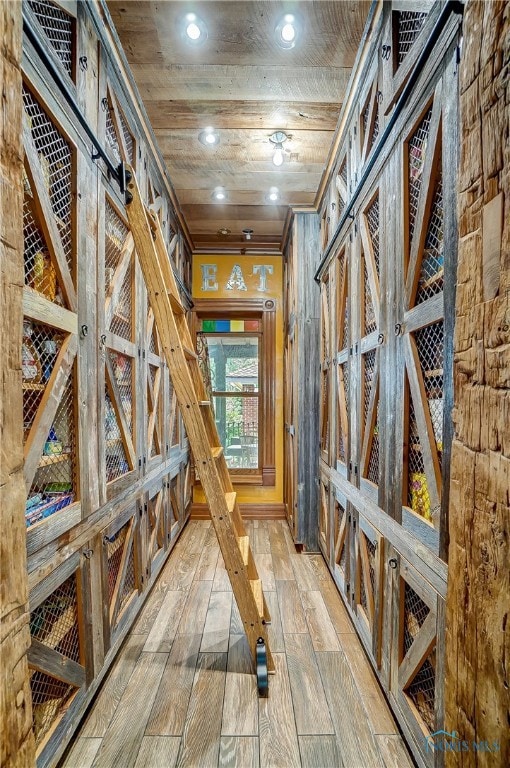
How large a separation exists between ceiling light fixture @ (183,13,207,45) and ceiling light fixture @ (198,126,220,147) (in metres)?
0.62

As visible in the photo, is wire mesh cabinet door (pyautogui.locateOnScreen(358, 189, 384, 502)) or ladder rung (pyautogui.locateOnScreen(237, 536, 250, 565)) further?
ladder rung (pyautogui.locateOnScreen(237, 536, 250, 565))

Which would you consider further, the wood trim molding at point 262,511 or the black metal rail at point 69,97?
the wood trim molding at point 262,511

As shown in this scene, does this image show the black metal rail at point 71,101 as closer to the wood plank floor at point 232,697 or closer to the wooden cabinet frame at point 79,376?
the wooden cabinet frame at point 79,376

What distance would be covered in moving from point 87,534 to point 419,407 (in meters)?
1.36

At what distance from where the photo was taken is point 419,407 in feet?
4.12

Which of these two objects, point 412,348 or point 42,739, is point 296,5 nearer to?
point 412,348

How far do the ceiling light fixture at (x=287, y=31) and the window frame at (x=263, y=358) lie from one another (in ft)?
8.67

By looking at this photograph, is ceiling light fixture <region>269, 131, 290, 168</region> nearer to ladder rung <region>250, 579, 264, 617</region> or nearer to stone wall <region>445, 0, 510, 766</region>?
stone wall <region>445, 0, 510, 766</region>

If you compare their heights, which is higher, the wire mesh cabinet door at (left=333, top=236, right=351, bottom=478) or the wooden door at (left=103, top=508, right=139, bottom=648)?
the wire mesh cabinet door at (left=333, top=236, right=351, bottom=478)

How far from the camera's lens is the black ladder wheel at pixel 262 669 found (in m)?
1.59

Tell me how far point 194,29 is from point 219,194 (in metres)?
1.46

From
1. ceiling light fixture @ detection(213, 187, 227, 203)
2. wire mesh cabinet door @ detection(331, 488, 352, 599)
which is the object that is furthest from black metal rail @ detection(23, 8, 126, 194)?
wire mesh cabinet door @ detection(331, 488, 352, 599)

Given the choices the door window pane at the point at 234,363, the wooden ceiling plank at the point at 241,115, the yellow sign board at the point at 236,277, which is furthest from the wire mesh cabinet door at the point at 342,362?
the door window pane at the point at 234,363

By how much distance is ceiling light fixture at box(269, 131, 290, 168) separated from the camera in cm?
244
